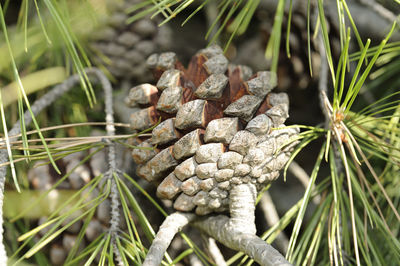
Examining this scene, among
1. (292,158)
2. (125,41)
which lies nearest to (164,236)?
(292,158)

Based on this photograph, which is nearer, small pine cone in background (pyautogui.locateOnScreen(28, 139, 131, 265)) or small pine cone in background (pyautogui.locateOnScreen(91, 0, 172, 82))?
small pine cone in background (pyautogui.locateOnScreen(28, 139, 131, 265))

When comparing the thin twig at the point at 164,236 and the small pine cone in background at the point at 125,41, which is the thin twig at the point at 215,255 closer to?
the thin twig at the point at 164,236

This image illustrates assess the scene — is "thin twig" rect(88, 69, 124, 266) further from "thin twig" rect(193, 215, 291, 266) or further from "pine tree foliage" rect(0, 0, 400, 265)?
"thin twig" rect(193, 215, 291, 266)

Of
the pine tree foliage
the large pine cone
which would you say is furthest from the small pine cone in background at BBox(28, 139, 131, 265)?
the large pine cone

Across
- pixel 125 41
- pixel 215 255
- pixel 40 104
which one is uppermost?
pixel 125 41

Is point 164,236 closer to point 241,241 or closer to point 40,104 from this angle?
point 241,241
